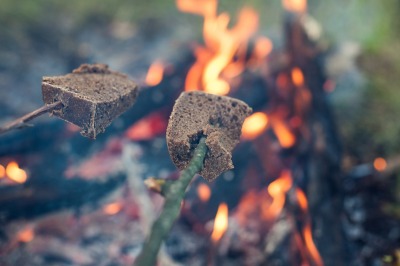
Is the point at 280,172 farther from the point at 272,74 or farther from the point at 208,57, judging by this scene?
the point at 208,57

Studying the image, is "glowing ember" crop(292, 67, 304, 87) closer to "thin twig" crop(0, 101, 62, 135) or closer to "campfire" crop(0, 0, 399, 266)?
"campfire" crop(0, 0, 399, 266)

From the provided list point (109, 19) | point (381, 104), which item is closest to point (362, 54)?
point (381, 104)

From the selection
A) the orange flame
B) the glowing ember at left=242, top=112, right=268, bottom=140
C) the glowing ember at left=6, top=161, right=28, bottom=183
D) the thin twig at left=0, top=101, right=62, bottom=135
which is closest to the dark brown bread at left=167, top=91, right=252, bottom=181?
the thin twig at left=0, top=101, right=62, bottom=135

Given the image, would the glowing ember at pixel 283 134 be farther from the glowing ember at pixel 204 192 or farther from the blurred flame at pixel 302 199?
the glowing ember at pixel 204 192

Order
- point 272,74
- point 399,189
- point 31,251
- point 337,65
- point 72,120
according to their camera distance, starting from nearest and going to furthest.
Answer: point 72,120, point 31,251, point 399,189, point 272,74, point 337,65

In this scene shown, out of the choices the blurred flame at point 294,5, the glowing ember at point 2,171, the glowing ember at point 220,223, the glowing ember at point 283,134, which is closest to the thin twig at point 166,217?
the glowing ember at point 220,223

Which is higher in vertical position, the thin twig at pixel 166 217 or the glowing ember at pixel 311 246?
the thin twig at pixel 166 217
